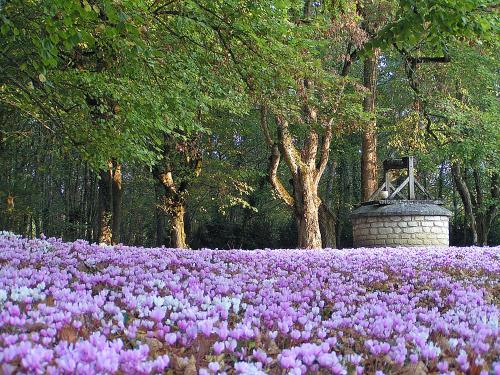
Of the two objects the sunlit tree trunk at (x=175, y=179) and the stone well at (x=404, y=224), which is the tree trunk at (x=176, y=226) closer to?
the sunlit tree trunk at (x=175, y=179)

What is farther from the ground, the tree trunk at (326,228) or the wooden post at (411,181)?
the wooden post at (411,181)

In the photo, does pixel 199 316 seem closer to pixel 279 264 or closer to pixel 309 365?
pixel 309 365

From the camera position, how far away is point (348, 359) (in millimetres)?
2742

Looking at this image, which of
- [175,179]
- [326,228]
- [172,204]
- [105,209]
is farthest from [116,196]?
[326,228]

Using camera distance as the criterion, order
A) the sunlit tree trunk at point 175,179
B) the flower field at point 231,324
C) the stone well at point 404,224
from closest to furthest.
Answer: the flower field at point 231,324
the stone well at point 404,224
the sunlit tree trunk at point 175,179

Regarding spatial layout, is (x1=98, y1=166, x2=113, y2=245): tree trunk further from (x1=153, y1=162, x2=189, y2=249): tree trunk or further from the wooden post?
the wooden post

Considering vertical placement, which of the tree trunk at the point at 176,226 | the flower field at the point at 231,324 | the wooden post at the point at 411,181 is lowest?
the flower field at the point at 231,324

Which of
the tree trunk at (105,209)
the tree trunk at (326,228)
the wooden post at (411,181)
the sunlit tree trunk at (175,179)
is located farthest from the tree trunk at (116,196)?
the tree trunk at (326,228)

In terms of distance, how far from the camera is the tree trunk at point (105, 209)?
17497mm

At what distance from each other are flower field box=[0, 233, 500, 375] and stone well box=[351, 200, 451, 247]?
457 inches

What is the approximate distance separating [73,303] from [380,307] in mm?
2347

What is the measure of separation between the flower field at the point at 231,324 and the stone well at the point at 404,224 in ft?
38.1

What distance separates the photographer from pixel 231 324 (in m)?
3.43

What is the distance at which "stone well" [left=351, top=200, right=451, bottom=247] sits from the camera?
56.2 feet
